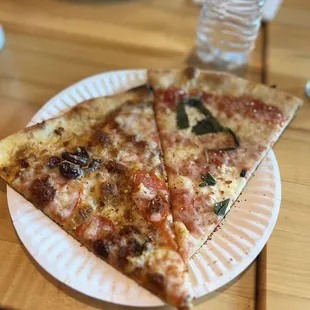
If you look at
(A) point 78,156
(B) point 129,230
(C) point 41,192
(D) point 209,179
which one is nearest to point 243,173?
(D) point 209,179

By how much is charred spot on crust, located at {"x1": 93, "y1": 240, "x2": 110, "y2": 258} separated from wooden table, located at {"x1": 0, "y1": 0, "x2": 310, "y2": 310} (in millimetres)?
120

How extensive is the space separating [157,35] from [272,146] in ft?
2.75

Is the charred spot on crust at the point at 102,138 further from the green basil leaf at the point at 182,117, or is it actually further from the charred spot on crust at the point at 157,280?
the charred spot on crust at the point at 157,280

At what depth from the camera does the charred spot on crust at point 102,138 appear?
53.7 inches

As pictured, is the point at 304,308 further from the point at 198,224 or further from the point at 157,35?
the point at 157,35

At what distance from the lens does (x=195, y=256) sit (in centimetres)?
116

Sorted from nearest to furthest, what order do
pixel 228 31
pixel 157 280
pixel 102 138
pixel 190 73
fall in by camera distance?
pixel 157 280 < pixel 102 138 < pixel 190 73 < pixel 228 31

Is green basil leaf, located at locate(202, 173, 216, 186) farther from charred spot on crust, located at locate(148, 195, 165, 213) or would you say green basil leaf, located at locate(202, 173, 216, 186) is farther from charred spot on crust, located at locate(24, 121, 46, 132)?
charred spot on crust, located at locate(24, 121, 46, 132)

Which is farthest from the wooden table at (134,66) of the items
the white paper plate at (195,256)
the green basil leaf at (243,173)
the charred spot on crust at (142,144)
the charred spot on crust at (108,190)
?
the charred spot on crust at (142,144)

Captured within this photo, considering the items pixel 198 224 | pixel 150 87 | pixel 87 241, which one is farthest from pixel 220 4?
pixel 87 241

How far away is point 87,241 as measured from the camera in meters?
1.15

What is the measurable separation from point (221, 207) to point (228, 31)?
89 cm

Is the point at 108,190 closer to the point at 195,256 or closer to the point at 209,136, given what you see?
the point at 195,256

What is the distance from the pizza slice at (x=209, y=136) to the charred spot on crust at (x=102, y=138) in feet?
0.62
